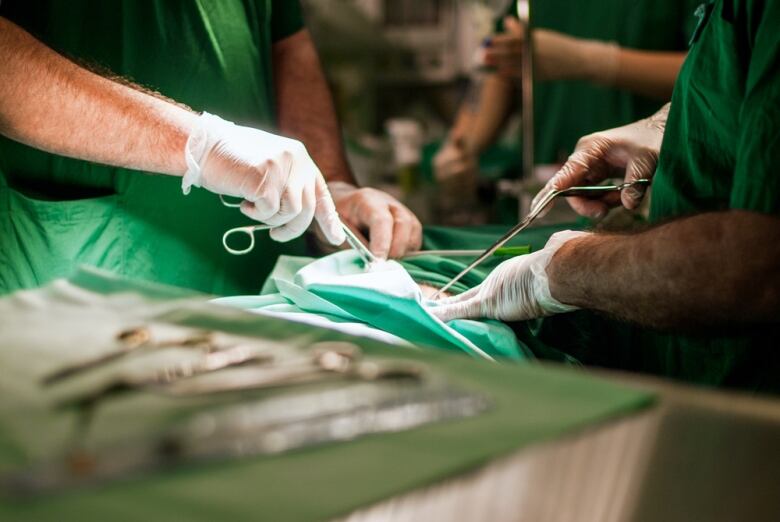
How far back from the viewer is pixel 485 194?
232 centimetres

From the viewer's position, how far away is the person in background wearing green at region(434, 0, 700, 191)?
5.44 feet

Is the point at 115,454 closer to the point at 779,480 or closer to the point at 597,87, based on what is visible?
the point at 779,480

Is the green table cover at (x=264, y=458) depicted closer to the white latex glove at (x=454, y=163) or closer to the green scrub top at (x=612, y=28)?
the green scrub top at (x=612, y=28)

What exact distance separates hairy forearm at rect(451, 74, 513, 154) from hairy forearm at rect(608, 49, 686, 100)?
0.65 m

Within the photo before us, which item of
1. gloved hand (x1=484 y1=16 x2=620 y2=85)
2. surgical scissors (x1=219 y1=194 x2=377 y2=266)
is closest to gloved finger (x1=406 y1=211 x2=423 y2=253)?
surgical scissors (x1=219 y1=194 x2=377 y2=266)

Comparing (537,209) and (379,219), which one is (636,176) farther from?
(379,219)

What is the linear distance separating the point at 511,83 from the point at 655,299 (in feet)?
4.84

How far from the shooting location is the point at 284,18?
1.57 metres

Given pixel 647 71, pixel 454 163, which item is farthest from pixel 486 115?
pixel 647 71

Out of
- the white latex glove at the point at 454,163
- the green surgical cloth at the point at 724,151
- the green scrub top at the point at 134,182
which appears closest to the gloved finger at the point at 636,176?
the green surgical cloth at the point at 724,151

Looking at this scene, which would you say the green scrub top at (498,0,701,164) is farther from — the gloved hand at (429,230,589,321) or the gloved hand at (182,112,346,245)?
the gloved hand at (182,112,346,245)

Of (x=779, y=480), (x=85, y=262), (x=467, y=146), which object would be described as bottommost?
(x=467, y=146)

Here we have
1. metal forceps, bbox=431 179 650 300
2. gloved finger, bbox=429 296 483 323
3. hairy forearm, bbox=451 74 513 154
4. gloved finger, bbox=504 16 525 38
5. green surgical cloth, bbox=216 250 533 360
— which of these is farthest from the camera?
hairy forearm, bbox=451 74 513 154

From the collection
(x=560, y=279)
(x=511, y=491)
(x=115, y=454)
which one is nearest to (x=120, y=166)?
(x=560, y=279)
